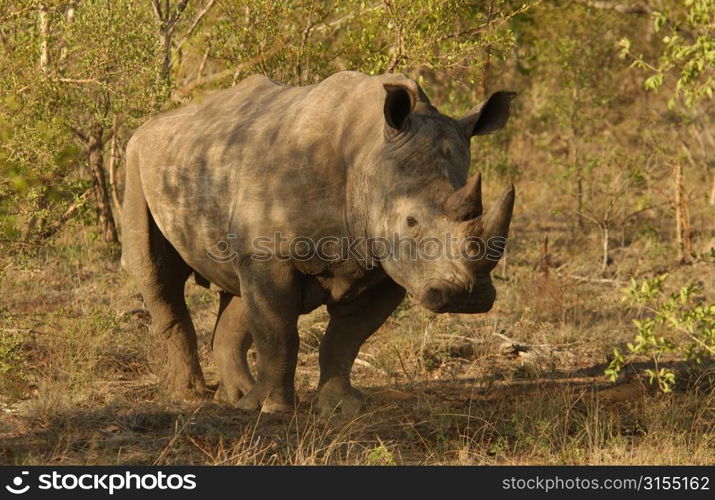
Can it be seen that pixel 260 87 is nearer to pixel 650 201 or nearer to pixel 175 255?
pixel 175 255

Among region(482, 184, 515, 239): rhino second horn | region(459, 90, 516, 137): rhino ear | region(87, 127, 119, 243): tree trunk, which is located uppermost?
region(459, 90, 516, 137): rhino ear

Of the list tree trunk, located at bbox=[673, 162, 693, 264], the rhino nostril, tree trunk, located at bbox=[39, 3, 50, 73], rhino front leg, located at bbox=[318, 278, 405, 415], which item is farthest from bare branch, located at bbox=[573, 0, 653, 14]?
the rhino nostril

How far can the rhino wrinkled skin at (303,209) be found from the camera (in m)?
7.21

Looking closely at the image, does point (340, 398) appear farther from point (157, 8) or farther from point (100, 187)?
point (157, 8)

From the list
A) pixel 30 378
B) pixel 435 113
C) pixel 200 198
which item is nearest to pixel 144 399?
pixel 30 378

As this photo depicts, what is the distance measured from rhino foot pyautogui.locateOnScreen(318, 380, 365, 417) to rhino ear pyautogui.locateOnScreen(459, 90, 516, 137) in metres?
1.91

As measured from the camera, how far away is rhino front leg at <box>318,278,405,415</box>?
8.37 meters

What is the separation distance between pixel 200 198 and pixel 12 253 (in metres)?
2.30

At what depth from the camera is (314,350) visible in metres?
10.8

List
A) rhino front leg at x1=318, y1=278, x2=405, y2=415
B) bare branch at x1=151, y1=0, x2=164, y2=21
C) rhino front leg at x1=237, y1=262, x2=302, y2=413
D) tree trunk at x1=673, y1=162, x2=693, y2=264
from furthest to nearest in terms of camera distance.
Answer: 1. tree trunk at x1=673, y1=162, x2=693, y2=264
2. bare branch at x1=151, y1=0, x2=164, y2=21
3. rhino front leg at x1=318, y1=278, x2=405, y2=415
4. rhino front leg at x1=237, y1=262, x2=302, y2=413

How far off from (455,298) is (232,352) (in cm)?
275

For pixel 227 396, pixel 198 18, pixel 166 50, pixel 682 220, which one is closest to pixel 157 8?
pixel 198 18

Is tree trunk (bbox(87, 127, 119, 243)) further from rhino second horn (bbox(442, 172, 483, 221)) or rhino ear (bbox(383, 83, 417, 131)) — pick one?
rhino second horn (bbox(442, 172, 483, 221))

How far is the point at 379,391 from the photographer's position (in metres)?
9.19
